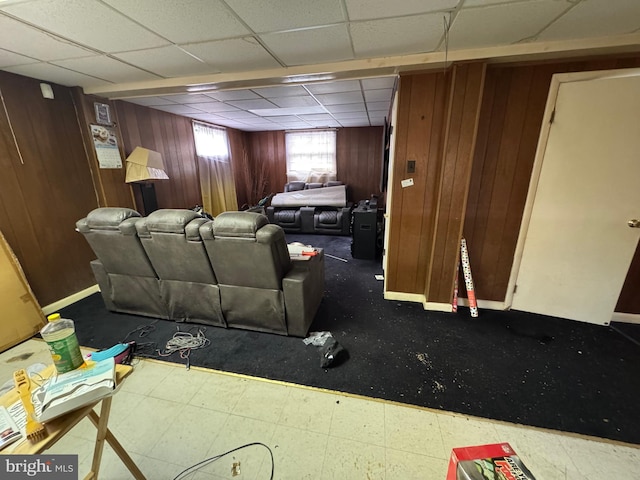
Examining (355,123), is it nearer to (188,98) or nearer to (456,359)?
(188,98)

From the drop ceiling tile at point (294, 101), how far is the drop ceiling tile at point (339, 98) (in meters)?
0.14

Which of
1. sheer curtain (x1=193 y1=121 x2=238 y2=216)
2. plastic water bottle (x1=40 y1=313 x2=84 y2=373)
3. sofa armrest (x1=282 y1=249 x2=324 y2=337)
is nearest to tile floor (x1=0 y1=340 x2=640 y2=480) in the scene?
sofa armrest (x1=282 y1=249 x2=324 y2=337)

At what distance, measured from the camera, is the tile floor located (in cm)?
124

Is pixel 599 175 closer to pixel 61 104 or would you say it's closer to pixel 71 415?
pixel 71 415

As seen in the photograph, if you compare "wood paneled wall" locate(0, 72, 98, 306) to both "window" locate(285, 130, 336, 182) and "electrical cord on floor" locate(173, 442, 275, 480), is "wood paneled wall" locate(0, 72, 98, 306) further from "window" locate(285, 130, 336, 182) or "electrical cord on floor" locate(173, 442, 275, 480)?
"window" locate(285, 130, 336, 182)

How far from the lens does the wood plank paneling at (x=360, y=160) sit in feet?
18.9

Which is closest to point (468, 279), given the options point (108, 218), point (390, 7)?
point (390, 7)

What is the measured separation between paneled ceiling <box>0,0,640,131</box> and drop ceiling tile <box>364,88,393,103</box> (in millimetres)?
312

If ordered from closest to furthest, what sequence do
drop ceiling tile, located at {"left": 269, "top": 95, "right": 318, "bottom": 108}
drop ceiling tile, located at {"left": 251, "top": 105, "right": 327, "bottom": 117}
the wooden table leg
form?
the wooden table leg, drop ceiling tile, located at {"left": 269, "top": 95, "right": 318, "bottom": 108}, drop ceiling tile, located at {"left": 251, "top": 105, "right": 327, "bottom": 117}

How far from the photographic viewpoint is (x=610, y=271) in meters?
2.17

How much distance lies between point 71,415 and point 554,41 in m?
3.32

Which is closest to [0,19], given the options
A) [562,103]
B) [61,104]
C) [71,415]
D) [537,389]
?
[61,104]

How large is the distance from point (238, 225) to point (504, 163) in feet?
7.69

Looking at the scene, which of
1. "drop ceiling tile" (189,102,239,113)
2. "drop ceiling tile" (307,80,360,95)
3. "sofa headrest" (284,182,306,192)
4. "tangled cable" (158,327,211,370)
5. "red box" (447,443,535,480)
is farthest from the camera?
"sofa headrest" (284,182,306,192)
